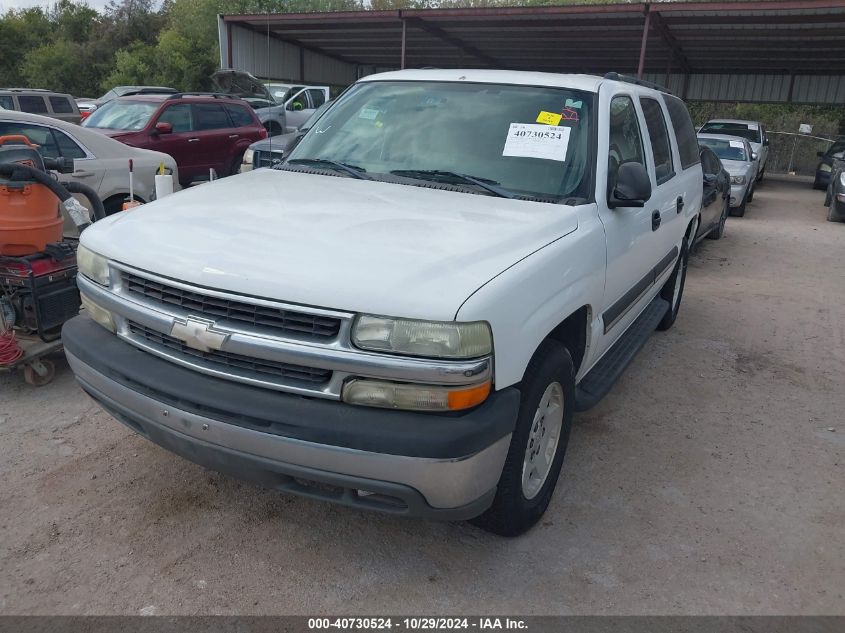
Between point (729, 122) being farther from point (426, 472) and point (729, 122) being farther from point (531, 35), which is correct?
point (426, 472)

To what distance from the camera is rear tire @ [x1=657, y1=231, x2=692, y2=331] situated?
19.6 ft

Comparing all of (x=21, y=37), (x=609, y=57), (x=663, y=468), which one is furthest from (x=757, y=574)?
(x=21, y=37)

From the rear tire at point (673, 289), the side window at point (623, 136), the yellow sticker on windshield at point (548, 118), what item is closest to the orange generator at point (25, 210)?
the yellow sticker on windshield at point (548, 118)

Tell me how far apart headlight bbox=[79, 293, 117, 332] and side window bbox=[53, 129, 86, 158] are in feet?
16.1

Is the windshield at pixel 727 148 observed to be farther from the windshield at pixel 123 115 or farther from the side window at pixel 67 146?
the side window at pixel 67 146

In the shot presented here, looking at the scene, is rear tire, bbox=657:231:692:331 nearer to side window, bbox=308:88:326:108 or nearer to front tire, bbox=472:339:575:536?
front tire, bbox=472:339:575:536

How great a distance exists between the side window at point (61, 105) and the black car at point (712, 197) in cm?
1270

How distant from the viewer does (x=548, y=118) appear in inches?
145

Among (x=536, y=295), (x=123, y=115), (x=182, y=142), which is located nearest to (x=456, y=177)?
(x=536, y=295)

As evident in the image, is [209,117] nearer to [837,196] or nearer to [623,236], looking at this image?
[623,236]

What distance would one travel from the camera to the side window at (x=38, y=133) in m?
7.19

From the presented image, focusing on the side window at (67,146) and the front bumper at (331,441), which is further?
the side window at (67,146)

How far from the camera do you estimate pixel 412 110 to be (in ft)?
13.0
